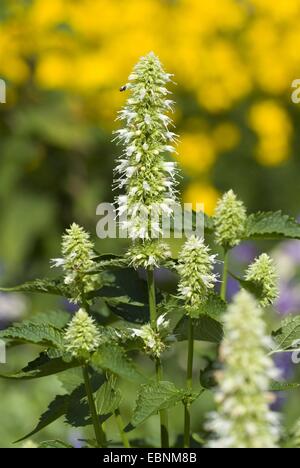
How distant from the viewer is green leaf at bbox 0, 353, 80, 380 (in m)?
1.61

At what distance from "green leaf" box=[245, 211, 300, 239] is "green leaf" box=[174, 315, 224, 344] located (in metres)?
0.27

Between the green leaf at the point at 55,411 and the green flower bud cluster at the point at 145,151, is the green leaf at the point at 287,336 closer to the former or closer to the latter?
the green flower bud cluster at the point at 145,151

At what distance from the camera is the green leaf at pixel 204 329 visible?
167 cm

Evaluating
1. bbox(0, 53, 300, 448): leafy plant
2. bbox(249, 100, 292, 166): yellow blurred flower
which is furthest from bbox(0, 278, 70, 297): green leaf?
bbox(249, 100, 292, 166): yellow blurred flower

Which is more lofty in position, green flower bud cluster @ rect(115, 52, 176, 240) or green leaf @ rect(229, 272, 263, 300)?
green flower bud cluster @ rect(115, 52, 176, 240)

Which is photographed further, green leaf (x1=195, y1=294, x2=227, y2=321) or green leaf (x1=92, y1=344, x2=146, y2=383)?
green leaf (x1=195, y1=294, x2=227, y2=321)

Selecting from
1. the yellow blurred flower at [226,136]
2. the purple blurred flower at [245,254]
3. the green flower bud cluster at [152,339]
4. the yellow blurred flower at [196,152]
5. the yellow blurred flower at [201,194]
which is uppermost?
the yellow blurred flower at [226,136]

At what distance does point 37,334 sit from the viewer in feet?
5.41

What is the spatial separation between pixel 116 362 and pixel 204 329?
0.24 metres

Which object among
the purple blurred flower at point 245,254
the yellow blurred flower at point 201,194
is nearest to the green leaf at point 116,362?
the purple blurred flower at point 245,254

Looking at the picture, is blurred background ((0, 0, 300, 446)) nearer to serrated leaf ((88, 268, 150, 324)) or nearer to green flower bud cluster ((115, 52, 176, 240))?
serrated leaf ((88, 268, 150, 324))

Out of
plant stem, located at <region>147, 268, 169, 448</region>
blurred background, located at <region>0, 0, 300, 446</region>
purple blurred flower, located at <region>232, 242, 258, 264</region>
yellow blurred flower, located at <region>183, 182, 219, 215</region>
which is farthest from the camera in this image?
yellow blurred flower, located at <region>183, 182, 219, 215</region>

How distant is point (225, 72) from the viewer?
6742 mm

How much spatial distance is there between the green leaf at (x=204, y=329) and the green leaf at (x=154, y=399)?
0.39 ft
